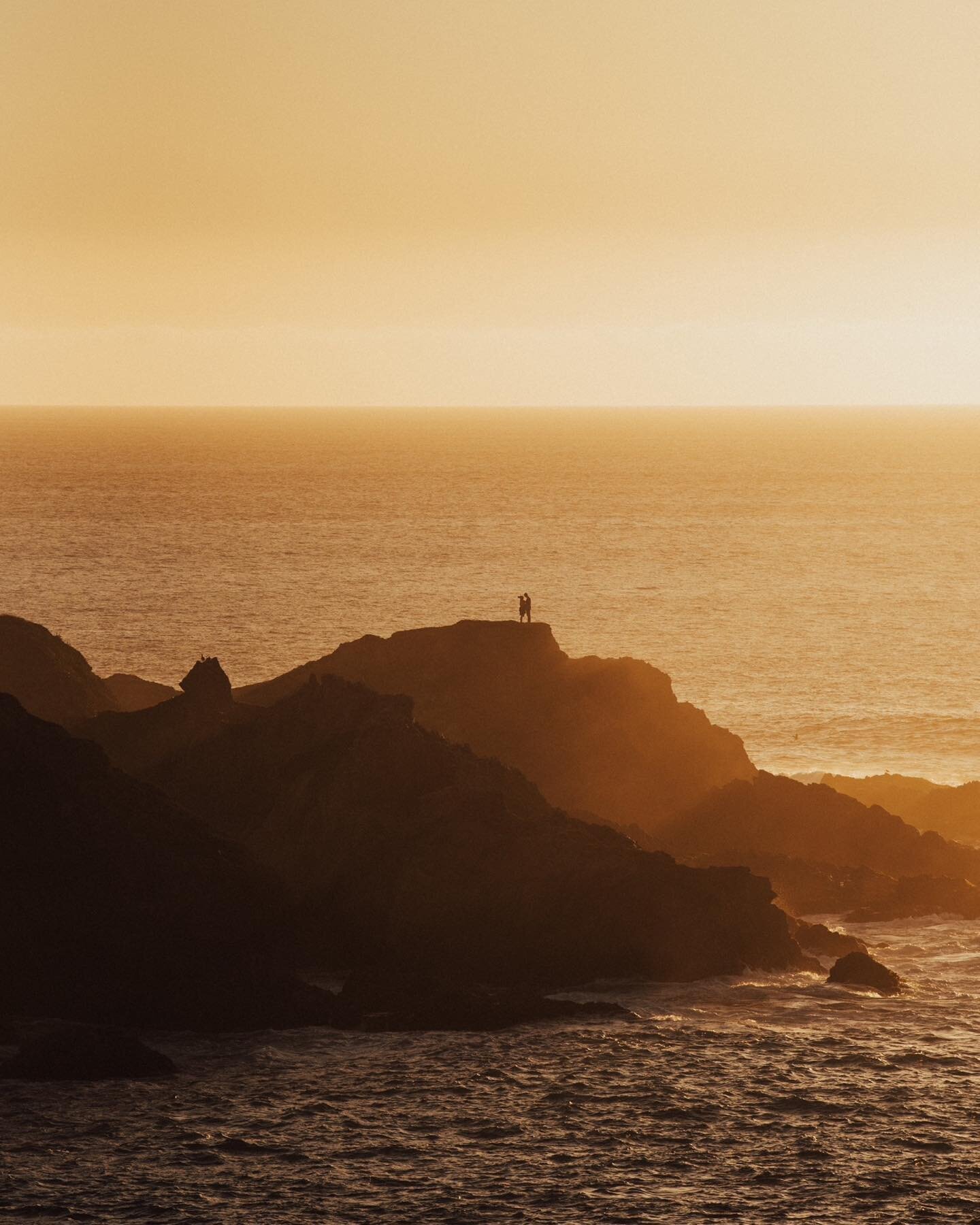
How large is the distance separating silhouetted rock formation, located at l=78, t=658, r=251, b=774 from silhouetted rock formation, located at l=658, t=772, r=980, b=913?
55.2 feet

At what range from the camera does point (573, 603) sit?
14688cm

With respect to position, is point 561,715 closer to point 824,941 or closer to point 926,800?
point 926,800

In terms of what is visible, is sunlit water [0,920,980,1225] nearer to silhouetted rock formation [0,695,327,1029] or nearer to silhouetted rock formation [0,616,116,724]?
silhouetted rock formation [0,695,327,1029]

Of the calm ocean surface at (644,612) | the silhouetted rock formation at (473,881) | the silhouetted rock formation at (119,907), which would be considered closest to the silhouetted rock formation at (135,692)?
the silhouetted rock formation at (473,881)

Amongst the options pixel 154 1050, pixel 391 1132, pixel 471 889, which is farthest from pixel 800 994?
pixel 154 1050

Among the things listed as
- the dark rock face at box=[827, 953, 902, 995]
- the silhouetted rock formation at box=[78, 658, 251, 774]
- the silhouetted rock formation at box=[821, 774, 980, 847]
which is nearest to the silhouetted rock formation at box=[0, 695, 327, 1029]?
the silhouetted rock formation at box=[78, 658, 251, 774]

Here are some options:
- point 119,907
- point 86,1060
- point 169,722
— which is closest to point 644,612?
point 169,722

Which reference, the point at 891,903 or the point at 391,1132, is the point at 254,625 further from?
the point at 391,1132

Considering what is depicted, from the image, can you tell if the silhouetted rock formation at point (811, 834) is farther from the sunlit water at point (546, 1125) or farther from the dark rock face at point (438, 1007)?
the dark rock face at point (438, 1007)

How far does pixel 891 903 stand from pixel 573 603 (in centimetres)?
9081

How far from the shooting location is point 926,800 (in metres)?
70.8

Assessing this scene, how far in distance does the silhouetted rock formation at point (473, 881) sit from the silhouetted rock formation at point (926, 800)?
2076cm

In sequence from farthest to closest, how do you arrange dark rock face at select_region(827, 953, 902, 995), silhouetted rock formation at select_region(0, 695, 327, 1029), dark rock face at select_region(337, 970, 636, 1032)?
dark rock face at select_region(827, 953, 902, 995) → dark rock face at select_region(337, 970, 636, 1032) → silhouetted rock formation at select_region(0, 695, 327, 1029)

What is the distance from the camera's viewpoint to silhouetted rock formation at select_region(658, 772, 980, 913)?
61.0m
